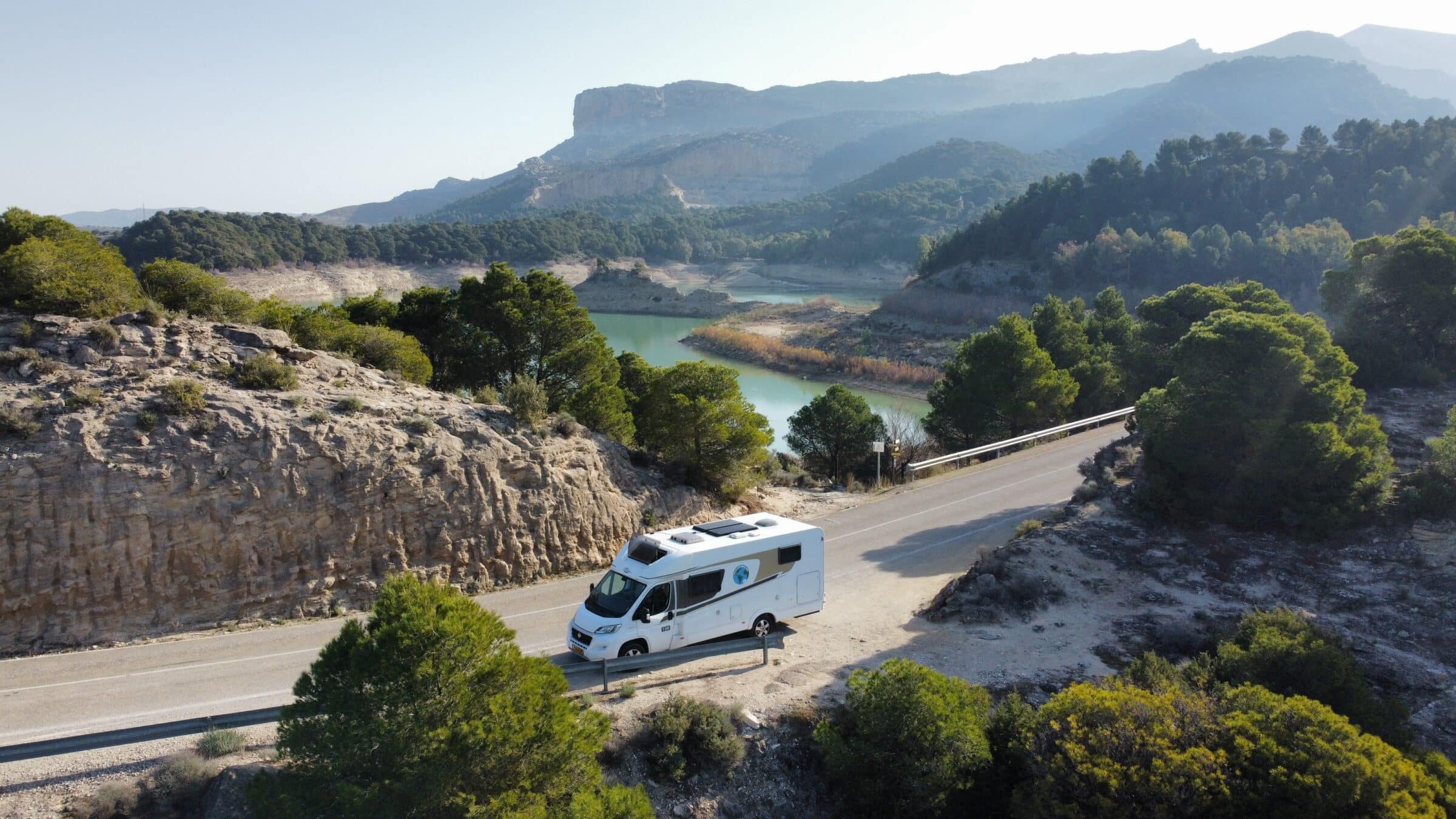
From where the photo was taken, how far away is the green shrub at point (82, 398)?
1312cm

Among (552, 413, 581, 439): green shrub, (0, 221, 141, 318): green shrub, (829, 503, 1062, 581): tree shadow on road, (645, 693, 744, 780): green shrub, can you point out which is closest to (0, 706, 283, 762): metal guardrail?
(645, 693, 744, 780): green shrub

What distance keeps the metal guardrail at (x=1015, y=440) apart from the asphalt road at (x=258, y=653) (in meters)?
3.67

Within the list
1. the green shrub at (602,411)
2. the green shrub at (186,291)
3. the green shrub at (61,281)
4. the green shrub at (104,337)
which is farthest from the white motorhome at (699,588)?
the green shrub at (186,291)

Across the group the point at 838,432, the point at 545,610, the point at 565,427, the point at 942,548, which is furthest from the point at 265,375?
the point at 838,432

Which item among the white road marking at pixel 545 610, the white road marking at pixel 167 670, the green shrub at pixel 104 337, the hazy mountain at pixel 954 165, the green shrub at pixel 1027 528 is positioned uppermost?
the hazy mountain at pixel 954 165

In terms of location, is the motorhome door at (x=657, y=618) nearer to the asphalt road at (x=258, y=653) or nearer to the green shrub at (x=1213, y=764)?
the asphalt road at (x=258, y=653)

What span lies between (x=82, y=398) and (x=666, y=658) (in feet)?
34.1

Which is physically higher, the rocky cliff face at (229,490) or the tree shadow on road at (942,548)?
the rocky cliff face at (229,490)

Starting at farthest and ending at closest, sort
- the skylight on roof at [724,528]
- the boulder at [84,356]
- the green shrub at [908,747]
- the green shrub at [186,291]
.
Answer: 1. the green shrub at [186,291]
2. the boulder at [84,356]
3. the skylight on roof at [724,528]
4. the green shrub at [908,747]

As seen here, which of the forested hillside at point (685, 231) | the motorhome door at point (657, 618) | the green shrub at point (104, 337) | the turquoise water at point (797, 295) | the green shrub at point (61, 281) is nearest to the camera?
the motorhome door at point (657, 618)

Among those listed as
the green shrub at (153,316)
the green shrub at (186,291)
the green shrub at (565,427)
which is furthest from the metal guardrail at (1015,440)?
the green shrub at (153,316)

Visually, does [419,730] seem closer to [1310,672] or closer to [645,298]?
[1310,672]

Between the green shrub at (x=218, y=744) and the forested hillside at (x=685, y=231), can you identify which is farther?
the forested hillside at (x=685, y=231)

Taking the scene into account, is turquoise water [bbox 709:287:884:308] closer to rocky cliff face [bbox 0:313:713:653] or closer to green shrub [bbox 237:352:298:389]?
rocky cliff face [bbox 0:313:713:653]
